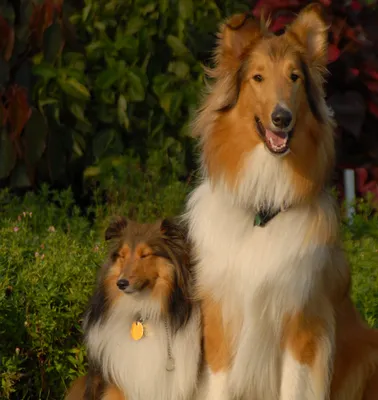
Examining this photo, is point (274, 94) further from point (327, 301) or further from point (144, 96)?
point (144, 96)

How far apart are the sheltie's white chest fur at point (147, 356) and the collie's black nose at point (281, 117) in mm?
1058

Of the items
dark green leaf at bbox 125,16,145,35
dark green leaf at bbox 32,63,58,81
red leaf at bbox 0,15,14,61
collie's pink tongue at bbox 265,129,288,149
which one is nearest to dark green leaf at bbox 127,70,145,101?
dark green leaf at bbox 125,16,145,35

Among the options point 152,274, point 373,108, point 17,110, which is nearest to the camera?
point 152,274

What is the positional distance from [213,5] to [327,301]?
403 cm

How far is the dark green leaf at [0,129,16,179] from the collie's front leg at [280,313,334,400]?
3.74 metres

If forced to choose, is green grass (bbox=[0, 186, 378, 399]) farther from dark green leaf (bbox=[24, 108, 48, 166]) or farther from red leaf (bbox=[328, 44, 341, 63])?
red leaf (bbox=[328, 44, 341, 63])

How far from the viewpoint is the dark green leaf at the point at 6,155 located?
325 inches

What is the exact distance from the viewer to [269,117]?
496 cm

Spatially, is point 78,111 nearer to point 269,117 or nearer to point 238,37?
A: point 238,37

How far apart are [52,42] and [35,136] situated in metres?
0.71

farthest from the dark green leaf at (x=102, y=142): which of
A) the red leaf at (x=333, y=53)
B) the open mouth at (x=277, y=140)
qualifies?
the open mouth at (x=277, y=140)

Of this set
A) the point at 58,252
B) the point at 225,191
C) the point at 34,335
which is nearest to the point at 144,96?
the point at 58,252

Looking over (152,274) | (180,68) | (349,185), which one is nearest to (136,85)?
(180,68)

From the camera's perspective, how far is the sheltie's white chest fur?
17.8 ft
